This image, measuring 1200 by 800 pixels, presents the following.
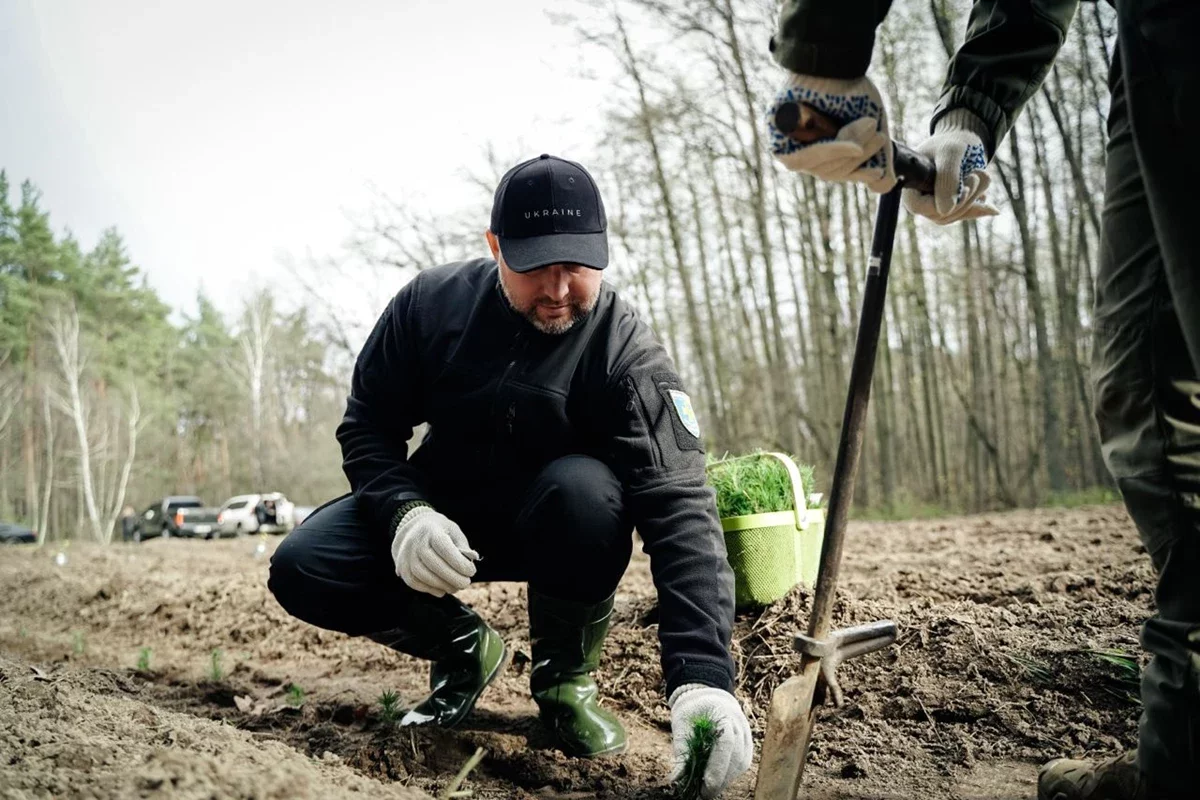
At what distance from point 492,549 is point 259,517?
23.3m

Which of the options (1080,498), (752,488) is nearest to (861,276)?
(1080,498)

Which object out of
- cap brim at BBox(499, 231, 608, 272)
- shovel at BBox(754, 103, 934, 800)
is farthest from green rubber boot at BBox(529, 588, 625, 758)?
cap brim at BBox(499, 231, 608, 272)

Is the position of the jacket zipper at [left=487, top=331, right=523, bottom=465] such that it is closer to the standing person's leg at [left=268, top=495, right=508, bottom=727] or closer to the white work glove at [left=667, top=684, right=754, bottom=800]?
the standing person's leg at [left=268, top=495, right=508, bottom=727]

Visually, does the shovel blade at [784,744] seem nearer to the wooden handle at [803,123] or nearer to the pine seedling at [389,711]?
the wooden handle at [803,123]

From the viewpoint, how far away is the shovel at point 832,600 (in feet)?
5.24

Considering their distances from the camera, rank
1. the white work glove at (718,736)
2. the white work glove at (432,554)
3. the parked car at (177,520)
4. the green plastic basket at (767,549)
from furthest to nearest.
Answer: the parked car at (177,520) → the green plastic basket at (767,549) → the white work glove at (432,554) → the white work glove at (718,736)

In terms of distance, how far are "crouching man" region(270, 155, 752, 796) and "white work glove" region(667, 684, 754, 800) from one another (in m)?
0.31

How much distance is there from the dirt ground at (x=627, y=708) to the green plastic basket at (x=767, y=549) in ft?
0.23

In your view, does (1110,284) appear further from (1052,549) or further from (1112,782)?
(1052,549)

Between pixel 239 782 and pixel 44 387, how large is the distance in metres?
28.8

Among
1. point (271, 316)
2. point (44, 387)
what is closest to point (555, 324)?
point (44, 387)

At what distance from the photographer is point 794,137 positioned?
153 cm

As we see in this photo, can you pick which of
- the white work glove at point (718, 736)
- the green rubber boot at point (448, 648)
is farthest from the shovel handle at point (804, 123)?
the green rubber boot at point (448, 648)

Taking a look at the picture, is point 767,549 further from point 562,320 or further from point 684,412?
point 562,320
